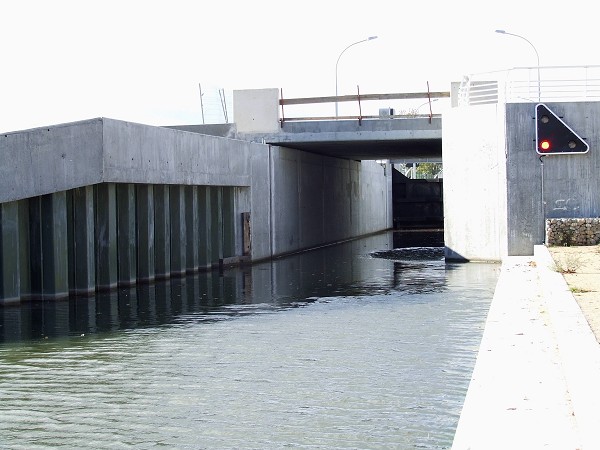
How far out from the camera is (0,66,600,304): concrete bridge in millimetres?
18938

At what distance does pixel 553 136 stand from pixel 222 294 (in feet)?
33.9

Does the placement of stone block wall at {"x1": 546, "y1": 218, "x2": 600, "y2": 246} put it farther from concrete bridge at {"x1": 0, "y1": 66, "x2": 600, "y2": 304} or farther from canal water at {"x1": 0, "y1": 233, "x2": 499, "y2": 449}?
canal water at {"x1": 0, "y1": 233, "x2": 499, "y2": 449}

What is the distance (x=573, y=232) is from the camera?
24203mm

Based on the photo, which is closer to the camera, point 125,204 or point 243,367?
point 243,367

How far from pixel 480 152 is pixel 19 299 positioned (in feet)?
43.8

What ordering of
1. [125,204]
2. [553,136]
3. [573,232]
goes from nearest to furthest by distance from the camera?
[125,204]
[573,232]
[553,136]

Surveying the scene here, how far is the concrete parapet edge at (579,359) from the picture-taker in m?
6.36

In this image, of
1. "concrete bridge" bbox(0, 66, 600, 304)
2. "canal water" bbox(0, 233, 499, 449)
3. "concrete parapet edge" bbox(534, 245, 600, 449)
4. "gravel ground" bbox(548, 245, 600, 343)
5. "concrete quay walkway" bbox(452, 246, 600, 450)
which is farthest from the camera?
"concrete bridge" bbox(0, 66, 600, 304)

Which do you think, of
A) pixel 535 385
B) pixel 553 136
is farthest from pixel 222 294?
pixel 535 385

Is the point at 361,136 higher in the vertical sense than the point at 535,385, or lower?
higher

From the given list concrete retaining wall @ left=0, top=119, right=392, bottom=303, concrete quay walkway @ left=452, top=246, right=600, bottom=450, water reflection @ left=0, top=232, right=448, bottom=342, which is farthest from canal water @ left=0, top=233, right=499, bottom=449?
concrete retaining wall @ left=0, top=119, right=392, bottom=303

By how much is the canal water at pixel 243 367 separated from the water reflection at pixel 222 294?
0.22ft

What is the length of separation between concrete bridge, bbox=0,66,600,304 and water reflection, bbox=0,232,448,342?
88 cm

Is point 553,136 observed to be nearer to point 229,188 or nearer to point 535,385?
point 229,188
